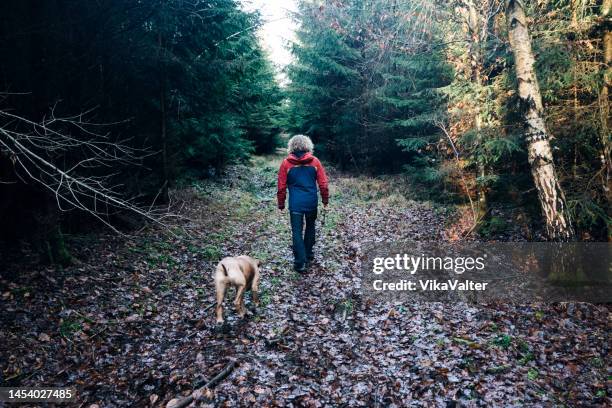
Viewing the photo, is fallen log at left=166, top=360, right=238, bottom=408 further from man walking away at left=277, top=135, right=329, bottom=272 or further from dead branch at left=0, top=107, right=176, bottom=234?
man walking away at left=277, top=135, right=329, bottom=272

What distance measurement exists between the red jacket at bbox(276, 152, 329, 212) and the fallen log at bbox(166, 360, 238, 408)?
3377 millimetres

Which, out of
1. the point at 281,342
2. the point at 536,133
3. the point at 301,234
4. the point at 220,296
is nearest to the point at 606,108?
the point at 536,133

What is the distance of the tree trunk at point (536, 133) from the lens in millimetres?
6188

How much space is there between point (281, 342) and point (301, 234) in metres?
2.63

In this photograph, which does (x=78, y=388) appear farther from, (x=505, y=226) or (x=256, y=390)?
(x=505, y=226)

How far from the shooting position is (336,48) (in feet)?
66.4

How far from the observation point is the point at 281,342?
509 centimetres

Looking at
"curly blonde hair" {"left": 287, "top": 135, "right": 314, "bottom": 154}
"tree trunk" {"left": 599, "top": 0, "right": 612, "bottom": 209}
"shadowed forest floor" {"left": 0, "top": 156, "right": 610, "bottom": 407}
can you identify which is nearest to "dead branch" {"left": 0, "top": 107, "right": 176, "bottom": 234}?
"shadowed forest floor" {"left": 0, "top": 156, "right": 610, "bottom": 407}

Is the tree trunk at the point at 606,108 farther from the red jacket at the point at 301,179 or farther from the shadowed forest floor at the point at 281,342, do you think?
the red jacket at the point at 301,179

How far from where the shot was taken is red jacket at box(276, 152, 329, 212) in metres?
7.07

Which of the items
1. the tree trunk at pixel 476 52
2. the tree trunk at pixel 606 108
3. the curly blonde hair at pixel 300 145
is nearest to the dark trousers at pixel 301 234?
the curly blonde hair at pixel 300 145

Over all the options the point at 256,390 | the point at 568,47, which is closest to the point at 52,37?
the point at 256,390

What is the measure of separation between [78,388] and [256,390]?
2.09m

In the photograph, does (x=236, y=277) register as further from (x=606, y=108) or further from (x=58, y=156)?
(x=606, y=108)
